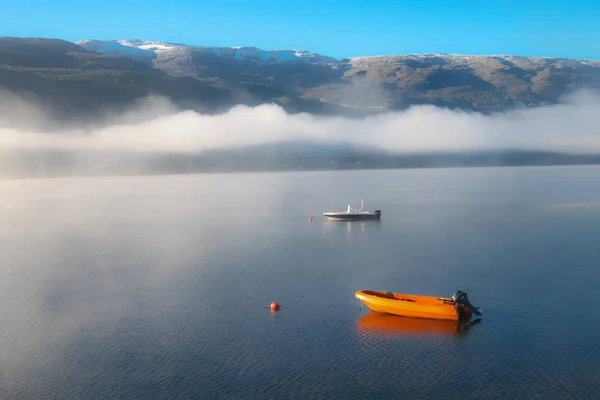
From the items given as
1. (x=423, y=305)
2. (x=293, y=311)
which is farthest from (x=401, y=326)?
(x=293, y=311)

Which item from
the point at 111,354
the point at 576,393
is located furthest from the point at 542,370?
the point at 111,354

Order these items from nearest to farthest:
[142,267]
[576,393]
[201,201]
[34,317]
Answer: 1. [576,393]
2. [34,317]
3. [142,267]
4. [201,201]

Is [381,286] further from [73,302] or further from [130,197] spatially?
[130,197]

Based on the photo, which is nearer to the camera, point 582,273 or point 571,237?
point 582,273

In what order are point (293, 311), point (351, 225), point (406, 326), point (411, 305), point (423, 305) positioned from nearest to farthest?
point (406, 326) < point (423, 305) < point (411, 305) < point (293, 311) < point (351, 225)

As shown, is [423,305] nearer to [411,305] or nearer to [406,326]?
[411,305]

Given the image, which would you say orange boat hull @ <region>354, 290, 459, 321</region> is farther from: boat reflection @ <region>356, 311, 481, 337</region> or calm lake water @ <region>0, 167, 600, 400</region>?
calm lake water @ <region>0, 167, 600, 400</region>

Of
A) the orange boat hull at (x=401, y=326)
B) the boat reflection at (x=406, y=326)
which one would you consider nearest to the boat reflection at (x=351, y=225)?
the orange boat hull at (x=401, y=326)
